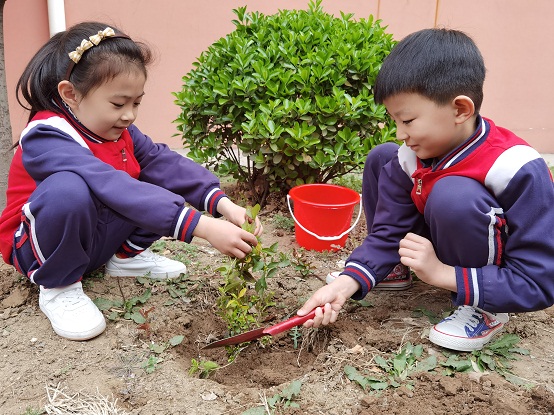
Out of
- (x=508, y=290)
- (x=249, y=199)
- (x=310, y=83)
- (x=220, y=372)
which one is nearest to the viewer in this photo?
(x=508, y=290)

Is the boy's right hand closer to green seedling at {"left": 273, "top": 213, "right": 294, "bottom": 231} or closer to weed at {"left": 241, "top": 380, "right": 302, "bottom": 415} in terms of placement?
weed at {"left": 241, "top": 380, "right": 302, "bottom": 415}

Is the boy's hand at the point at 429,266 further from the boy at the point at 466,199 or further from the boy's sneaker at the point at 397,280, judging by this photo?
the boy's sneaker at the point at 397,280

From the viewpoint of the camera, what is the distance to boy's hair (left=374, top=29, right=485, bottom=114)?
2.05 metres

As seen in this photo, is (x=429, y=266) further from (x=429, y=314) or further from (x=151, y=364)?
(x=151, y=364)

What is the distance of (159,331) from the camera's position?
2.31 meters

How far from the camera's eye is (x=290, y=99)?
11.0ft

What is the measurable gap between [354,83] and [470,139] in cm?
148

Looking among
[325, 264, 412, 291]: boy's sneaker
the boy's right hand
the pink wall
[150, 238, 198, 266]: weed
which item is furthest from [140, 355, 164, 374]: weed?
the pink wall

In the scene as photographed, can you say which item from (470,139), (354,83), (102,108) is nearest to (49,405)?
(102,108)

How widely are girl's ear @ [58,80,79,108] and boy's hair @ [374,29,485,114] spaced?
1243 millimetres

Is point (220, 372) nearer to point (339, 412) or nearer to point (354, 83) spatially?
point (339, 412)

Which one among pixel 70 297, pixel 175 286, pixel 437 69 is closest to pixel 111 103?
pixel 70 297

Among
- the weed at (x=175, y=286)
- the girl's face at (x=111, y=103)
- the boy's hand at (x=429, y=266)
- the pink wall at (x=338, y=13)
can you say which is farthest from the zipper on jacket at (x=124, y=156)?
the pink wall at (x=338, y=13)

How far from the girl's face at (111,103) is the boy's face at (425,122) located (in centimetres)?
103
